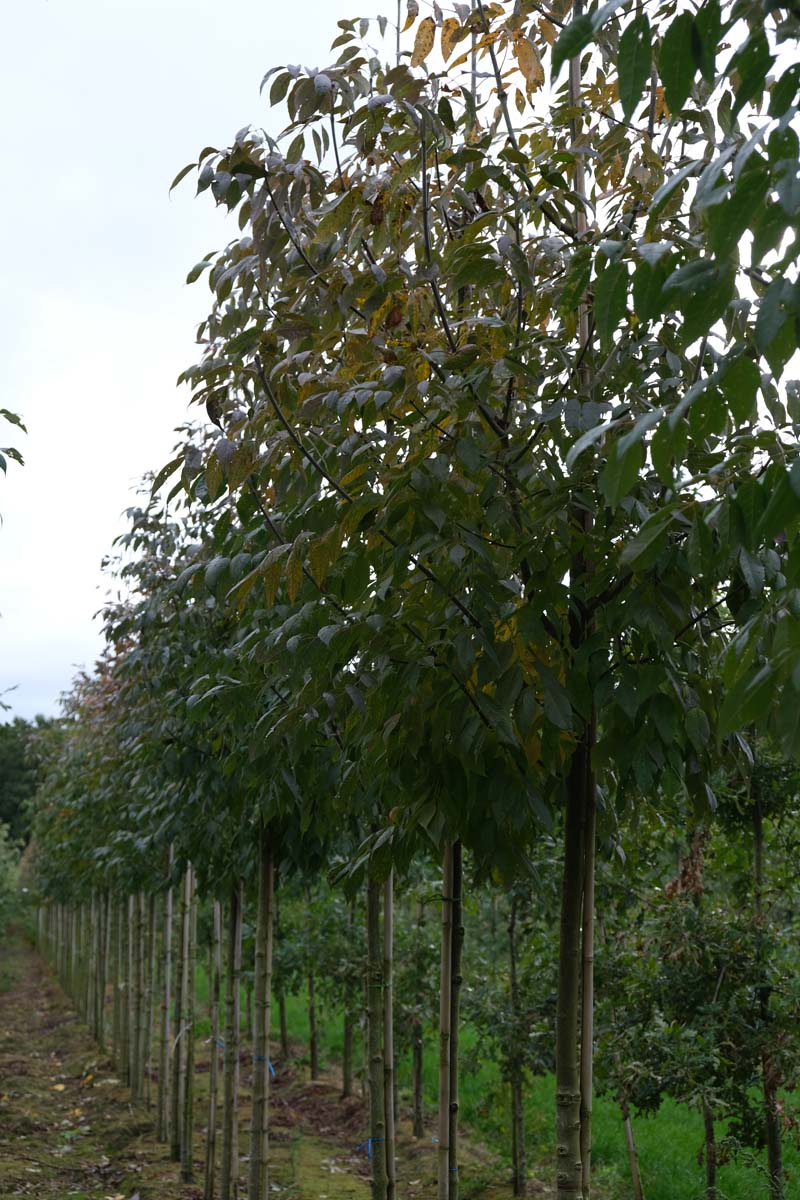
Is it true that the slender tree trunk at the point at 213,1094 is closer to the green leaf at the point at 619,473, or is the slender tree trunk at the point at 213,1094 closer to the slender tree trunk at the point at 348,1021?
the slender tree trunk at the point at 348,1021

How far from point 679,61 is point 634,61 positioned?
2.9 inches

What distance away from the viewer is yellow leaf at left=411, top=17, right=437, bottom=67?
3.42 m

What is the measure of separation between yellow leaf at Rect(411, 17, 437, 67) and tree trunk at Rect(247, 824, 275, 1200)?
4428 mm

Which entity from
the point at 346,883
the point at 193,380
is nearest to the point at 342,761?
the point at 346,883

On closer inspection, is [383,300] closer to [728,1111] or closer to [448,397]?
[448,397]

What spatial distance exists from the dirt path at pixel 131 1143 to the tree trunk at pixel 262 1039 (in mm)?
3080

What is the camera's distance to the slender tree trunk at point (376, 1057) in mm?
5750

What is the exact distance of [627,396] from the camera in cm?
289

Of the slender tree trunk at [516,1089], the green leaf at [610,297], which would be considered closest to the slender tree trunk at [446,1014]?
the green leaf at [610,297]

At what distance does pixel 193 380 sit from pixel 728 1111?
5834 millimetres

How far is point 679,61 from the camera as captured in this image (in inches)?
64.1

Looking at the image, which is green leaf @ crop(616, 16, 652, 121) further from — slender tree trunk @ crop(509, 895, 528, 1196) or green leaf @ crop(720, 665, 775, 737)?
slender tree trunk @ crop(509, 895, 528, 1196)

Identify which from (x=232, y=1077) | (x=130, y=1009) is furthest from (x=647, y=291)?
(x=130, y=1009)

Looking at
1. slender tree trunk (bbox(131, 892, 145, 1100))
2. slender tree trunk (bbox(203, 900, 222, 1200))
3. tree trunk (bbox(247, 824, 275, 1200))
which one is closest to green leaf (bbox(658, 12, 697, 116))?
tree trunk (bbox(247, 824, 275, 1200))
